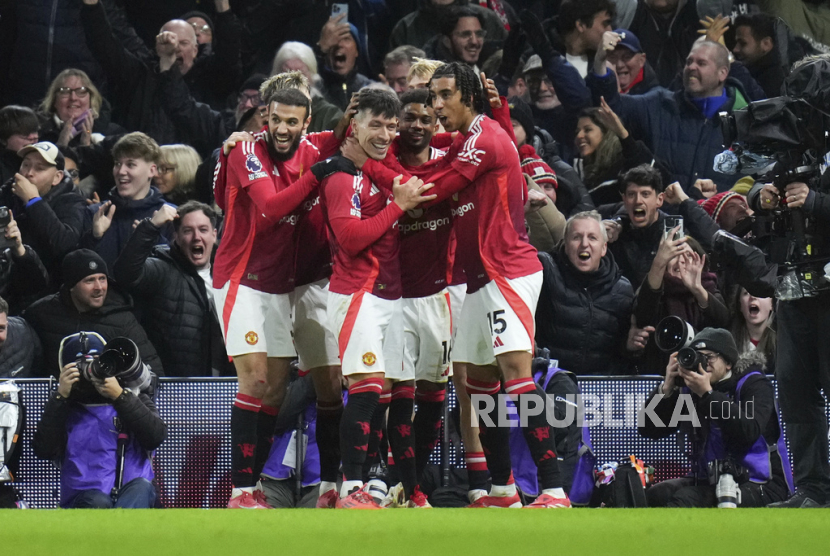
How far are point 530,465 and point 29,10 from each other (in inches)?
234

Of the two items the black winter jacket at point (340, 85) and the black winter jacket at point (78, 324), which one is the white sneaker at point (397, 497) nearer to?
the black winter jacket at point (78, 324)

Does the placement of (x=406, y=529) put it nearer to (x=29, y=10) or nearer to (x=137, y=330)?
(x=137, y=330)

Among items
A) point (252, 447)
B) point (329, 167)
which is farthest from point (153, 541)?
point (329, 167)

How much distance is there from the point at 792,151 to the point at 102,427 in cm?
401

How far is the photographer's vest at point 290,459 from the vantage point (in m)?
7.45

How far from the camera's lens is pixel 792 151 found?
20.5ft

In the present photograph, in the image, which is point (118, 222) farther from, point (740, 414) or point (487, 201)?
point (740, 414)

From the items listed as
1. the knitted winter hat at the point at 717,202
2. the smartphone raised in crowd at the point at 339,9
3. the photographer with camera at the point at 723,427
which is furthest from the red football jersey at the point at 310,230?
the smartphone raised in crowd at the point at 339,9

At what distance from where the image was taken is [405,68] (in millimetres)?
9438

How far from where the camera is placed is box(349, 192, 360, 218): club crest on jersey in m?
6.24

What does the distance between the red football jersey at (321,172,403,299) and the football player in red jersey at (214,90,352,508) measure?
15 centimetres

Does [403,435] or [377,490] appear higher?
[403,435]

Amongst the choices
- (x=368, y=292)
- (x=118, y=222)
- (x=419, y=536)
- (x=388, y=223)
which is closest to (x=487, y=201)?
(x=388, y=223)

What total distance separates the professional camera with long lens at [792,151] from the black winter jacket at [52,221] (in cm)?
430
